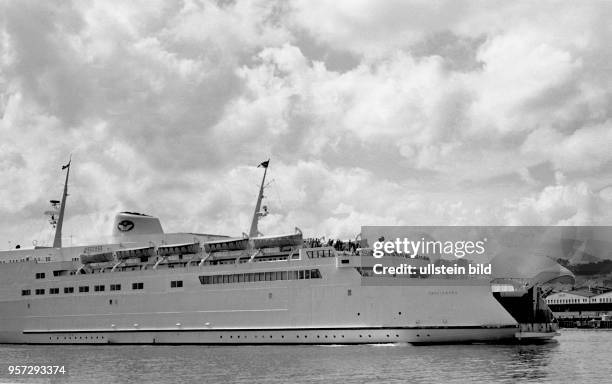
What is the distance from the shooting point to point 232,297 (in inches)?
1965

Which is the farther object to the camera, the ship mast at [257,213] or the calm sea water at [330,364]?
the ship mast at [257,213]

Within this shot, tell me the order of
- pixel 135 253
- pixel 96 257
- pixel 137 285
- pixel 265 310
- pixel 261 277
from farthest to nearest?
1. pixel 96 257
2. pixel 135 253
3. pixel 137 285
4. pixel 261 277
5. pixel 265 310

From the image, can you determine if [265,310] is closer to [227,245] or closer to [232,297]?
[232,297]

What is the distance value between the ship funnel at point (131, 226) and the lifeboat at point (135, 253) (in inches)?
107

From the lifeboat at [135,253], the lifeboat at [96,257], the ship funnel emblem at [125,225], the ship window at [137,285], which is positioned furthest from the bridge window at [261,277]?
the ship funnel emblem at [125,225]

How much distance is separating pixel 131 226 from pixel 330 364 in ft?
98.4

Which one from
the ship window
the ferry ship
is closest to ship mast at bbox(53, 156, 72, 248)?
the ferry ship

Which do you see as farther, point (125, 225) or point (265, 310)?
point (125, 225)

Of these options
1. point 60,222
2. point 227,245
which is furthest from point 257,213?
point 60,222

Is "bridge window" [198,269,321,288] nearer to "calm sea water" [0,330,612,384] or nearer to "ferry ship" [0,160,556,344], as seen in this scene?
"ferry ship" [0,160,556,344]

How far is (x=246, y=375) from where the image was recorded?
1272 inches

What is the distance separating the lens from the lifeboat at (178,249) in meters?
53.5

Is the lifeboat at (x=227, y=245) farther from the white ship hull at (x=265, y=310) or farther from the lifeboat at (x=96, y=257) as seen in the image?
the lifeboat at (x=96, y=257)

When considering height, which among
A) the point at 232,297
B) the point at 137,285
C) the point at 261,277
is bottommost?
the point at 232,297
